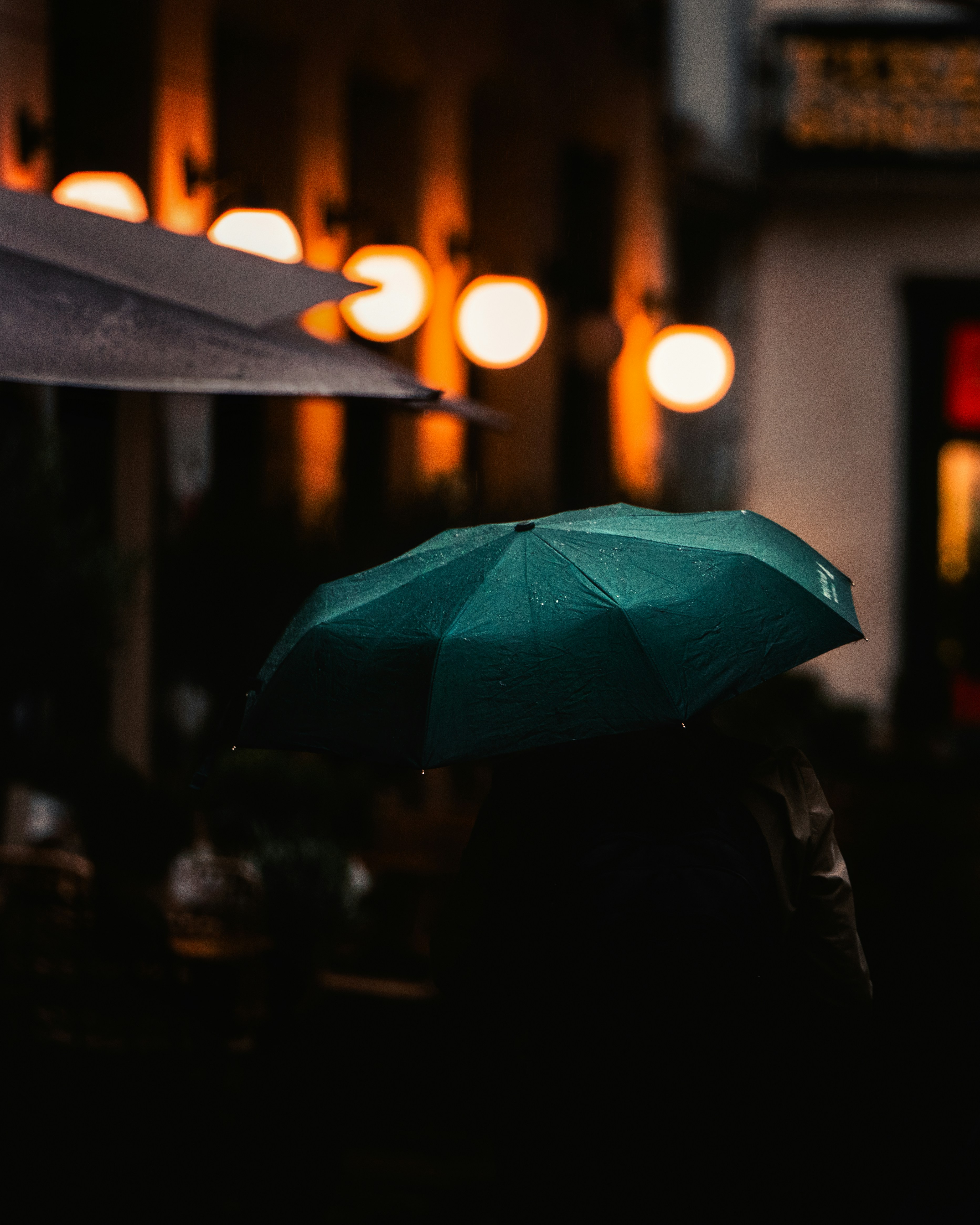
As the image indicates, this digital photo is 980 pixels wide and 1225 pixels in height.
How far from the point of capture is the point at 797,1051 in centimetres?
256

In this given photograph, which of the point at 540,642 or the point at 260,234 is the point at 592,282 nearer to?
the point at 260,234

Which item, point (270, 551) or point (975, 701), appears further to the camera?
point (975, 701)

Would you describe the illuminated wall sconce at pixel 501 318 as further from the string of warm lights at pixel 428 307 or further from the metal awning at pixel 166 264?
the metal awning at pixel 166 264

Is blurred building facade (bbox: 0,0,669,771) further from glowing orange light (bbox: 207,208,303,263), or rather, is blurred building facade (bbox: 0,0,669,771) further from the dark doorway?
glowing orange light (bbox: 207,208,303,263)

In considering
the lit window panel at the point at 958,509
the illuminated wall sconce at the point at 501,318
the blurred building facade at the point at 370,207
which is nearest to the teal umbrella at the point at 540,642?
the blurred building facade at the point at 370,207

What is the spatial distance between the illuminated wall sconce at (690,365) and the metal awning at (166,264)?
17.6 ft

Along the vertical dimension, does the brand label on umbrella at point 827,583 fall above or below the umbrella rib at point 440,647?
above

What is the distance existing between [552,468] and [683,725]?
9.58 m

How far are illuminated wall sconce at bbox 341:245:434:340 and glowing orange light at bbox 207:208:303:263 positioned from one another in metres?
1.32

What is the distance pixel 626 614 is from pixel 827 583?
1.62 feet

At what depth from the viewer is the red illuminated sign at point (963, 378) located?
1462 cm

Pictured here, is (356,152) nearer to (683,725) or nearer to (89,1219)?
(89,1219)

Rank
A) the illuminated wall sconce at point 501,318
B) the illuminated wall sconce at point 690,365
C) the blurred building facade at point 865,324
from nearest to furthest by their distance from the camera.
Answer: the illuminated wall sconce at point 501,318, the illuminated wall sconce at point 690,365, the blurred building facade at point 865,324

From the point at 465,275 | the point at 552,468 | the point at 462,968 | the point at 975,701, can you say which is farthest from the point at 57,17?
A: the point at 975,701
